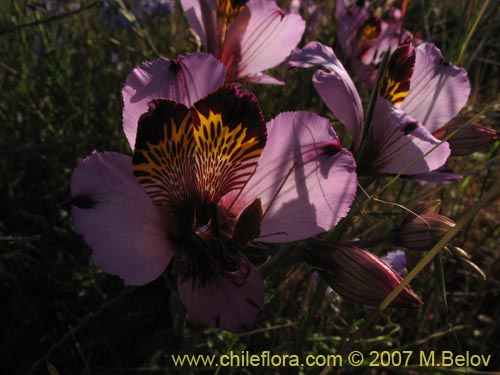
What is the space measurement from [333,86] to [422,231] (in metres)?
0.35

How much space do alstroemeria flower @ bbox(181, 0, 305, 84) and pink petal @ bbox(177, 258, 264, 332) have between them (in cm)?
71

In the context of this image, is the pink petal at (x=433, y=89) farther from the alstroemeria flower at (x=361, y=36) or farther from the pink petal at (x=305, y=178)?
the alstroemeria flower at (x=361, y=36)

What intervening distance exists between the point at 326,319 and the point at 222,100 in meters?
1.35

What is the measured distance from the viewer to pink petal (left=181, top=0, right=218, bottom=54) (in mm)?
1448

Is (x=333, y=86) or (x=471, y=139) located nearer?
(x=333, y=86)

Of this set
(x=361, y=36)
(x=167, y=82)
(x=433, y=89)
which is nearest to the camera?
(x=167, y=82)

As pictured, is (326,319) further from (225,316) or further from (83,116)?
(83,116)

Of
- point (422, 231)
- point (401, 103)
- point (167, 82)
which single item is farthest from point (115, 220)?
point (401, 103)

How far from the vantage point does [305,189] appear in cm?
→ 95

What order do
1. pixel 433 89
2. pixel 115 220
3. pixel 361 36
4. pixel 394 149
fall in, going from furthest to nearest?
pixel 361 36
pixel 433 89
pixel 394 149
pixel 115 220

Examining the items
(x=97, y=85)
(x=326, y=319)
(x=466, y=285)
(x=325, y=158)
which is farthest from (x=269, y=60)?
(x=97, y=85)

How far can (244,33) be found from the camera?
1442 millimetres

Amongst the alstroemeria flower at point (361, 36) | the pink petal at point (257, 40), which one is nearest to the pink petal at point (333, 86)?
the pink petal at point (257, 40)

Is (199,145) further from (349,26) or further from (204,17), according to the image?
(349,26)
